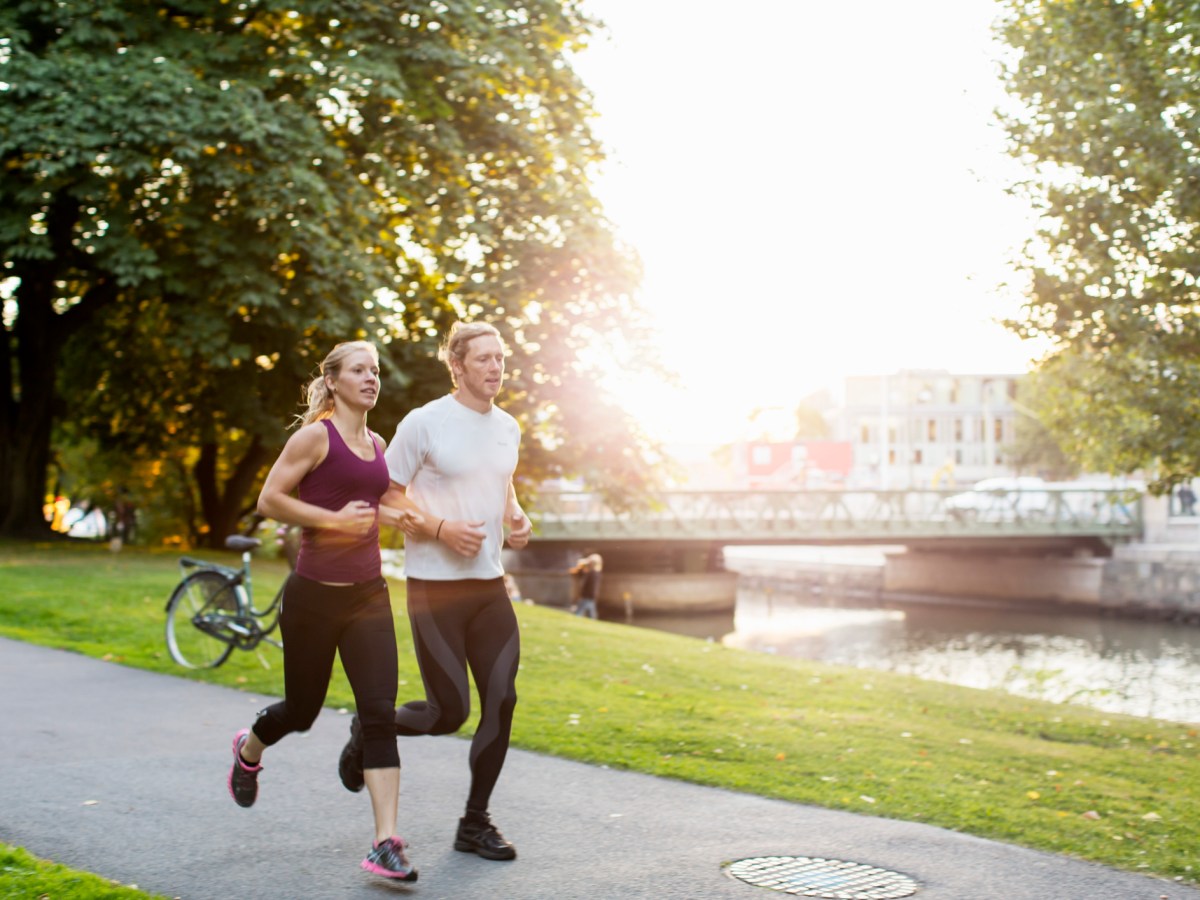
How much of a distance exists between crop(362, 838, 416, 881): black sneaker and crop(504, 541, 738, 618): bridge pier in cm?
4487

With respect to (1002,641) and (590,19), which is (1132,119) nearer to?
(590,19)

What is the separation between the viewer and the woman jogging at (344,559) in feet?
16.6

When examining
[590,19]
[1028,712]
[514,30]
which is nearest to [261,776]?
[1028,712]

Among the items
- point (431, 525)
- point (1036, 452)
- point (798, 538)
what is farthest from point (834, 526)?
point (431, 525)

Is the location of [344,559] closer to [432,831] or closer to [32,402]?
[432,831]

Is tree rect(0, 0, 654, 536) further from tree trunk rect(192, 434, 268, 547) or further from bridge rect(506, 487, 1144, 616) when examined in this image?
bridge rect(506, 487, 1144, 616)

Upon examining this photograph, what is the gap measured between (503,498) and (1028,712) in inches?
310

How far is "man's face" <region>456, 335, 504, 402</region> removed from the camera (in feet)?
17.7

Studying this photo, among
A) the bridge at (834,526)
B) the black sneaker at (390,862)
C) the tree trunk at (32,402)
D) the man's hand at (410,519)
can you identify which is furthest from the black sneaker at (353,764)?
the bridge at (834,526)

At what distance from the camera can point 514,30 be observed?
883 inches

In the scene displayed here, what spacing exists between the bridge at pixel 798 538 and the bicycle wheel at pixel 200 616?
126 ft

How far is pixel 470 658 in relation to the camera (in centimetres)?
546

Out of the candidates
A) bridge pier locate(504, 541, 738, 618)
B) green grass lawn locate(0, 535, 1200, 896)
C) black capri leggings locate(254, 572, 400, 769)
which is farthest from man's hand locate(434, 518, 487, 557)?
bridge pier locate(504, 541, 738, 618)

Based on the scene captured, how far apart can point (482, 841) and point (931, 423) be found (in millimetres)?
116088
